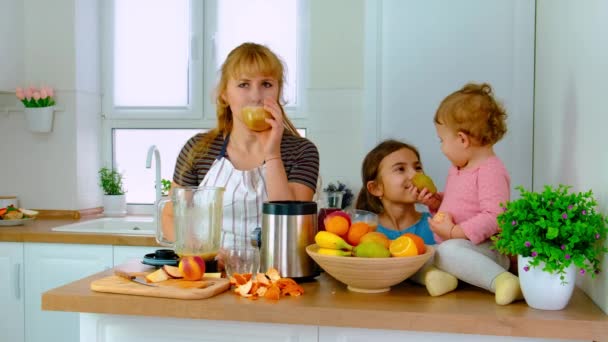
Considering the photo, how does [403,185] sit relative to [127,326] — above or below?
above

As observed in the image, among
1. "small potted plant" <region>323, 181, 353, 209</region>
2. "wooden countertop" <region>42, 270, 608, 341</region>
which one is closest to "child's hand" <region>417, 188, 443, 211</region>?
"wooden countertop" <region>42, 270, 608, 341</region>

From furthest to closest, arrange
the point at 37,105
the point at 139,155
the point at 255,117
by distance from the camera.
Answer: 1. the point at 139,155
2. the point at 37,105
3. the point at 255,117

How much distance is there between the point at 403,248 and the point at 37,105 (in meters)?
2.62

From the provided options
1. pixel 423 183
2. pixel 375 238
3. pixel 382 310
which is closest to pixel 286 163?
pixel 423 183

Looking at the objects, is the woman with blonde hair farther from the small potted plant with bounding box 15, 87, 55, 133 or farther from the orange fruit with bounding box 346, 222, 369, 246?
the small potted plant with bounding box 15, 87, 55, 133

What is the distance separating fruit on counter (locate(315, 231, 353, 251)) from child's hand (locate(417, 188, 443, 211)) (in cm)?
53

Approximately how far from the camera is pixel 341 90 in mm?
3111

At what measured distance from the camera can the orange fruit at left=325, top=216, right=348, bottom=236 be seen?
4.50 feet

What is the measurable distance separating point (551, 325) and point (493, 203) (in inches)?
15.2

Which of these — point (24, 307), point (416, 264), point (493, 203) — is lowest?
point (24, 307)

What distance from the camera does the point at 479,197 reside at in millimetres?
1496

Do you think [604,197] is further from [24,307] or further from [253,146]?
[24,307]

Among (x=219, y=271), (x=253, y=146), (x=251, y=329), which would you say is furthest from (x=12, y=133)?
(x=251, y=329)

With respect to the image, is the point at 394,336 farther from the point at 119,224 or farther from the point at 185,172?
the point at 119,224
